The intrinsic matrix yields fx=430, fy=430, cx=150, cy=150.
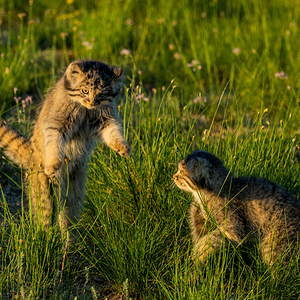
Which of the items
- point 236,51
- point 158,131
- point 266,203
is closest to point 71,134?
point 158,131

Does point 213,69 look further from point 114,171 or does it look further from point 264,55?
point 114,171

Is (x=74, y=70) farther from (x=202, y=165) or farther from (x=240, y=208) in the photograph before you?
(x=240, y=208)

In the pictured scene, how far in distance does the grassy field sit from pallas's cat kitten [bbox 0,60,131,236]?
178 millimetres

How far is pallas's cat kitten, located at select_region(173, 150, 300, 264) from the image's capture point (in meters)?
3.32

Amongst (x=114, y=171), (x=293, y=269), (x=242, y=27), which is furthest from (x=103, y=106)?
(x=242, y=27)

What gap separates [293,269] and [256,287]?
0.30m

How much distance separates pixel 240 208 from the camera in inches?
138

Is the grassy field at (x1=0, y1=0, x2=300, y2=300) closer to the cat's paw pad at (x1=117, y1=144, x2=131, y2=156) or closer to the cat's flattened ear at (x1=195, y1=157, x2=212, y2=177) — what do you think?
the cat's paw pad at (x1=117, y1=144, x2=131, y2=156)

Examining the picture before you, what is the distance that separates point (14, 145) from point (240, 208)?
2130 millimetres

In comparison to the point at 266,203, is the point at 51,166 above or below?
above

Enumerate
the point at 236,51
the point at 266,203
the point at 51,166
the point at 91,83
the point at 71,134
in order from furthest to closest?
the point at 236,51
the point at 71,134
the point at 91,83
the point at 51,166
the point at 266,203

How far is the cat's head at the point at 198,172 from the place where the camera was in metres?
3.46

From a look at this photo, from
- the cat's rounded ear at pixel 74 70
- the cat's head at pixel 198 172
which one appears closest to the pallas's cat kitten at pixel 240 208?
the cat's head at pixel 198 172

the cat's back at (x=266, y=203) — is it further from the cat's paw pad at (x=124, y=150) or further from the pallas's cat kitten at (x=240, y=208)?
the cat's paw pad at (x=124, y=150)
